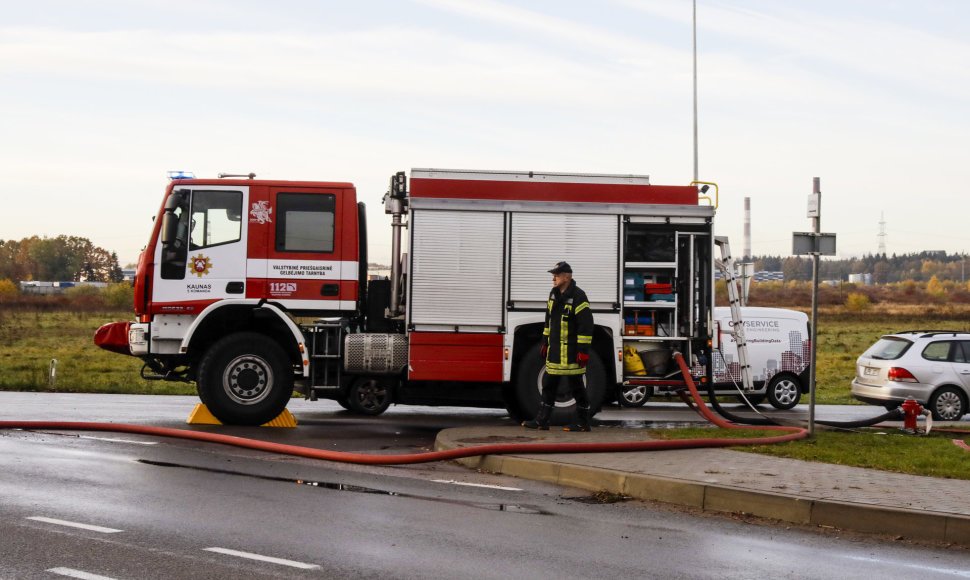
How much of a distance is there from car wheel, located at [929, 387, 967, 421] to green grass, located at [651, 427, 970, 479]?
418 centimetres

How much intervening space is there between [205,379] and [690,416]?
24.1 ft

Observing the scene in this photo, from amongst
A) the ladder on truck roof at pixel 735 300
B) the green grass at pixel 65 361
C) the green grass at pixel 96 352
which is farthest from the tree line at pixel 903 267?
the ladder on truck roof at pixel 735 300

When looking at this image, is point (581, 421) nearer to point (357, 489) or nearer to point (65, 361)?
point (357, 489)

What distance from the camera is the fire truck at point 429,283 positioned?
12.9 m

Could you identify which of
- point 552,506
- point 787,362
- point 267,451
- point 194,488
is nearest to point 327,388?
point 267,451

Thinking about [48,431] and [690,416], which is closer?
[48,431]

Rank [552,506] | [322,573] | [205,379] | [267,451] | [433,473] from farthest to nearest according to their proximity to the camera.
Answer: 1. [205,379]
2. [267,451]
3. [433,473]
4. [552,506]
5. [322,573]

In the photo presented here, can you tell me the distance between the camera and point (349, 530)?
6.82 metres

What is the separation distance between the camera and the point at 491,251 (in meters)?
13.0

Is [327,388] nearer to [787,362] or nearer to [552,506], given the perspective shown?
[552,506]

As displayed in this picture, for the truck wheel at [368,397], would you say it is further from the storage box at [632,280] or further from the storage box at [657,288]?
the storage box at [657,288]

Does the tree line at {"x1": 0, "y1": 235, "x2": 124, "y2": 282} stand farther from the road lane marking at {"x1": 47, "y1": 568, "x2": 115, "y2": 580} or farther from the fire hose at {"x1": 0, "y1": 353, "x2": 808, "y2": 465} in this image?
the road lane marking at {"x1": 47, "y1": 568, "x2": 115, "y2": 580}

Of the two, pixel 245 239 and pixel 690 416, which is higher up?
pixel 245 239

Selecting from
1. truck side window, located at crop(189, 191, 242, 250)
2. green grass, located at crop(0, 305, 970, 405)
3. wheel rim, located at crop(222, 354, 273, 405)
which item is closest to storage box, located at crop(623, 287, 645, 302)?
wheel rim, located at crop(222, 354, 273, 405)
